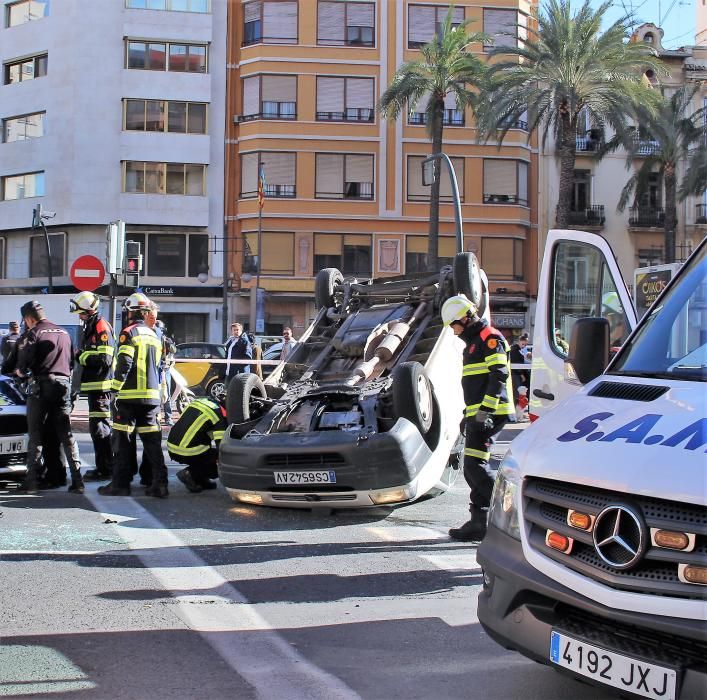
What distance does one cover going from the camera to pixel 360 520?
7.96 metres

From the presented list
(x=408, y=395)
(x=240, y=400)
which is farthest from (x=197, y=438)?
(x=408, y=395)

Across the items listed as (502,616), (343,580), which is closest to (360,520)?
(343,580)

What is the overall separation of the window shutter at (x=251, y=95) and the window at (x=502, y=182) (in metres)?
10.6

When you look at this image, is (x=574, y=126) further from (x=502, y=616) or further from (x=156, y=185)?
(x=502, y=616)

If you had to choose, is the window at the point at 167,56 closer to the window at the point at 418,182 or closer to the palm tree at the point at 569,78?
the window at the point at 418,182

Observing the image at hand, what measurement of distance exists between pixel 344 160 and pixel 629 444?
4050cm

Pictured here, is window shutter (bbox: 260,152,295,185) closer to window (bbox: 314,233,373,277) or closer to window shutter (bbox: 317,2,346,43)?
window (bbox: 314,233,373,277)

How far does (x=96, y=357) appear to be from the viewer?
31.8ft

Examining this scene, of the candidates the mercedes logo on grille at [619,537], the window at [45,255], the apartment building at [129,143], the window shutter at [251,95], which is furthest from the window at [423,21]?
the mercedes logo on grille at [619,537]

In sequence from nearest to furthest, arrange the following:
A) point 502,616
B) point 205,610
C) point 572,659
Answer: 1. point 572,659
2. point 502,616
3. point 205,610

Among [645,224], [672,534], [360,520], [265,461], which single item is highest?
[645,224]

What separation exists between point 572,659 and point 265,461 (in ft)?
15.5

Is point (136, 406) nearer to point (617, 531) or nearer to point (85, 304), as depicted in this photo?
point (85, 304)

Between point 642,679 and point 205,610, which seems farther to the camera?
point 205,610
